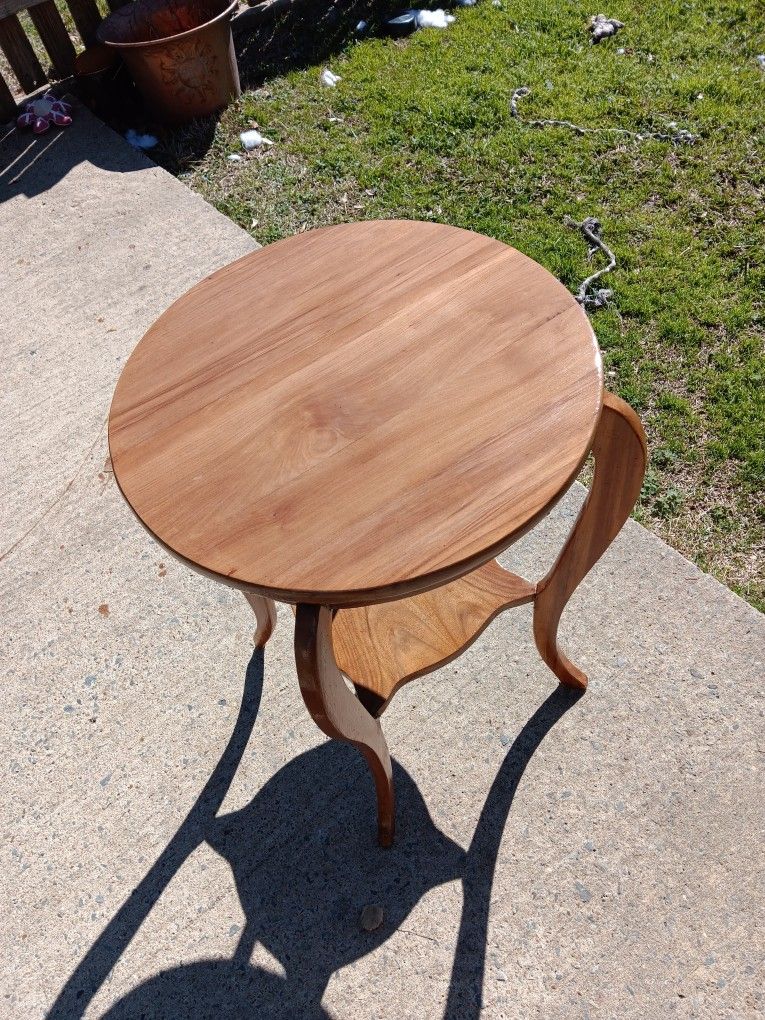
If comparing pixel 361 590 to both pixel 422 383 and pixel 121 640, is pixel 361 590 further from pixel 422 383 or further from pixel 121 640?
pixel 121 640

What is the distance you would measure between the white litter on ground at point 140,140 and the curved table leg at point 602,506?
152 inches

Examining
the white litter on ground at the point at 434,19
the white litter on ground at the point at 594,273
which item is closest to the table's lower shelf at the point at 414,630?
the white litter on ground at the point at 594,273

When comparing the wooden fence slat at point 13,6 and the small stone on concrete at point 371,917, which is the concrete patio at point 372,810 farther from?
the wooden fence slat at point 13,6

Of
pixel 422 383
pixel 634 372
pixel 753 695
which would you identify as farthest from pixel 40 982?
pixel 634 372

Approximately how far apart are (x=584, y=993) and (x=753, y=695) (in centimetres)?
91

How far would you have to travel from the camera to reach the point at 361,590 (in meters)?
1.39

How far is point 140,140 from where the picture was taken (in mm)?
4641

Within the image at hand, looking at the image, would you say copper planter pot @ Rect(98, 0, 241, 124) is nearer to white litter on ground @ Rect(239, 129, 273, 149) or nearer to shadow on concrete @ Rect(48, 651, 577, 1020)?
white litter on ground @ Rect(239, 129, 273, 149)

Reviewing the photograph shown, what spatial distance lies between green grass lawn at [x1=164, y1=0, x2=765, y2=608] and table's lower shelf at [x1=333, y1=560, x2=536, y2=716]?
33.9 inches

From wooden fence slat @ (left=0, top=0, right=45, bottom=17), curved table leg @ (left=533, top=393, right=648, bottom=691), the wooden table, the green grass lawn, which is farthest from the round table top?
wooden fence slat @ (left=0, top=0, right=45, bottom=17)

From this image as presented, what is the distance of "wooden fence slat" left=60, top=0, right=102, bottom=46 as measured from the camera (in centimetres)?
473

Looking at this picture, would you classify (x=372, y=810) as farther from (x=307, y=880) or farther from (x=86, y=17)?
(x=86, y=17)

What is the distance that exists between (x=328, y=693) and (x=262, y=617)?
854 mm

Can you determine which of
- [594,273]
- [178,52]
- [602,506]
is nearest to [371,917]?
[602,506]
